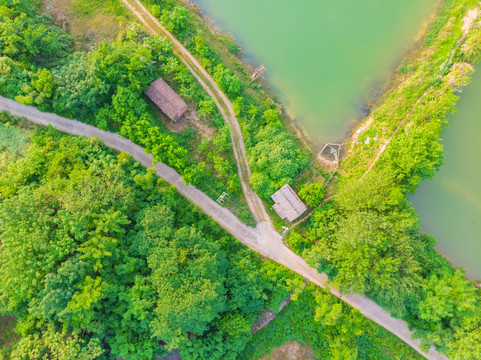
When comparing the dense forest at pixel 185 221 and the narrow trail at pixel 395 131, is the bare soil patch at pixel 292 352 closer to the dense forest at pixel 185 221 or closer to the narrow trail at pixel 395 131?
the dense forest at pixel 185 221

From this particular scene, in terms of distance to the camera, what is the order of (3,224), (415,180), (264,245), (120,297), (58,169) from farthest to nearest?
(264,245) → (415,180) → (58,169) → (120,297) → (3,224)

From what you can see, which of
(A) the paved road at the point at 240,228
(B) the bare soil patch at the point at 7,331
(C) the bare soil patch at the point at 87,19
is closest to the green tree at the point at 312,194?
(A) the paved road at the point at 240,228

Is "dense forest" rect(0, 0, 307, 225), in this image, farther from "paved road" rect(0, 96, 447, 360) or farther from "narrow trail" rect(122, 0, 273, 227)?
"paved road" rect(0, 96, 447, 360)

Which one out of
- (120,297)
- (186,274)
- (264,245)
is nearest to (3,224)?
(120,297)

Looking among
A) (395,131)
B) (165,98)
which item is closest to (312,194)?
(395,131)

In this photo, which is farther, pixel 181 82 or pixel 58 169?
pixel 181 82

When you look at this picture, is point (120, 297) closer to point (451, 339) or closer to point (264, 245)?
point (264, 245)

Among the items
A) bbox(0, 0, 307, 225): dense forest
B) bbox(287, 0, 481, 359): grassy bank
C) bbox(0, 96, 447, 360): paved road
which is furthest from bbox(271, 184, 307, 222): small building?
bbox(0, 96, 447, 360): paved road
